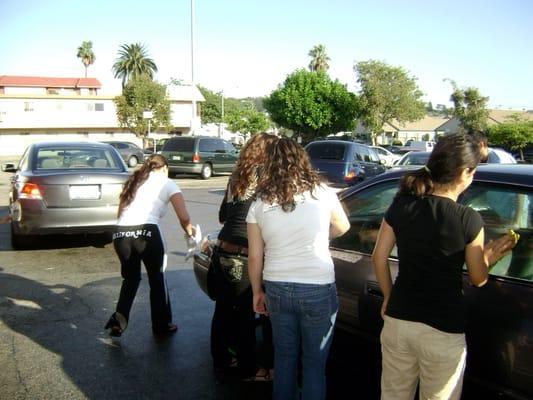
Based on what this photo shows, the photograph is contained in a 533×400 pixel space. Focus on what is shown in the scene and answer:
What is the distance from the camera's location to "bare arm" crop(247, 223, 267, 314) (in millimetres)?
2701

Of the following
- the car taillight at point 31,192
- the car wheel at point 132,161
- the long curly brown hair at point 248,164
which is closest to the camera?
the long curly brown hair at point 248,164

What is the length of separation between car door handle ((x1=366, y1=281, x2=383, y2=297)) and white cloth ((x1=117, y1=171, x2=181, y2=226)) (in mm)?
1816

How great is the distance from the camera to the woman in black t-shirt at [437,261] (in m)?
2.19

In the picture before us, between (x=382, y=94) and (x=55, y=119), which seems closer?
(x=55, y=119)

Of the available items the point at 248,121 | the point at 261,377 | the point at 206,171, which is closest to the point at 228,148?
the point at 206,171

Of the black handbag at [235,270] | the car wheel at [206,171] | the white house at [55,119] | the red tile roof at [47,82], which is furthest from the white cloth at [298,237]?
the red tile roof at [47,82]

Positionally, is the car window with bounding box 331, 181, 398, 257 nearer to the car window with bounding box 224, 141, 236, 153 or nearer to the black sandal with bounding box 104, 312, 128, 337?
the black sandal with bounding box 104, 312, 128, 337

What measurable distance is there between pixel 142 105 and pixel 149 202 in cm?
4647

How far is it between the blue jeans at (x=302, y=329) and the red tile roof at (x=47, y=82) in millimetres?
66797

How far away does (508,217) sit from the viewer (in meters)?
2.87

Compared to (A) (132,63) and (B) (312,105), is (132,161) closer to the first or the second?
(B) (312,105)

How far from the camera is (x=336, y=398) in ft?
11.2

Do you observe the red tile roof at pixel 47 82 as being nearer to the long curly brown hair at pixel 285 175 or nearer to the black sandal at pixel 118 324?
the black sandal at pixel 118 324

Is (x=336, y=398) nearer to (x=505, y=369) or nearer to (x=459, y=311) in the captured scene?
(x=505, y=369)
